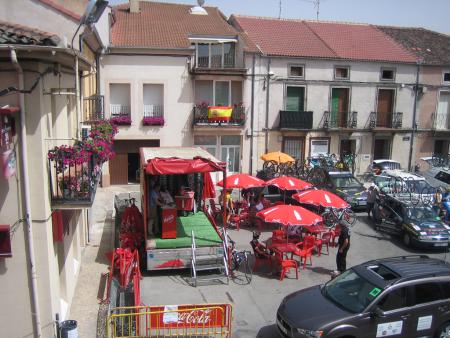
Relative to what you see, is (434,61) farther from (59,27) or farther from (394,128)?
(59,27)

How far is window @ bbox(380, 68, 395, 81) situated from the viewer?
28539 mm

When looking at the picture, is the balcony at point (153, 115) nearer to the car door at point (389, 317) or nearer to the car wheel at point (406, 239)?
the car wheel at point (406, 239)

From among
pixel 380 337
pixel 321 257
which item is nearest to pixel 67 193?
pixel 380 337

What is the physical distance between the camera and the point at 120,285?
10.7 metres

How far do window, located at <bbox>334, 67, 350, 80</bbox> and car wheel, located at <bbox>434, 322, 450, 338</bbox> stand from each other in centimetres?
2096

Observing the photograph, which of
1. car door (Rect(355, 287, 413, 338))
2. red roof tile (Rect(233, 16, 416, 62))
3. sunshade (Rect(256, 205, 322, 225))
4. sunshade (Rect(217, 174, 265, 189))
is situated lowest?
car door (Rect(355, 287, 413, 338))

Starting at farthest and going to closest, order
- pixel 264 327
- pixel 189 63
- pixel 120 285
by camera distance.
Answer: pixel 189 63
pixel 120 285
pixel 264 327

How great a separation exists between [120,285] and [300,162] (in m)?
17.8

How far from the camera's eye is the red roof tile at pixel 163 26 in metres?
23.9

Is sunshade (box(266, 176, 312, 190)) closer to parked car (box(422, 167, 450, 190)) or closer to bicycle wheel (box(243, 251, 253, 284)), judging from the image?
bicycle wheel (box(243, 251, 253, 284))

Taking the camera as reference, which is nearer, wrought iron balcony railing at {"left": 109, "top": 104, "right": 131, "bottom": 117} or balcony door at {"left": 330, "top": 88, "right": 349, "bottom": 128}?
wrought iron balcony railing at {"left": 109, "top": 104, "right": 131, "bottom": 117}

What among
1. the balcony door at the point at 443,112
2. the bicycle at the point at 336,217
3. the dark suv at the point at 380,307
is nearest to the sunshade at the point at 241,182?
the bicycle at the point at 336,217

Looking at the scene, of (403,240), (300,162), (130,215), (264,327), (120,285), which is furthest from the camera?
(300,162)

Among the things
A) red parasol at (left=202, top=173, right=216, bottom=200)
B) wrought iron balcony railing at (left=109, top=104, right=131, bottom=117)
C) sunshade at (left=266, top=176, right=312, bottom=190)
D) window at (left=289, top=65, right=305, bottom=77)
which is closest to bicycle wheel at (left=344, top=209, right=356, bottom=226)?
sunshade at (left=266, top=176, right=312, bottom=190)
